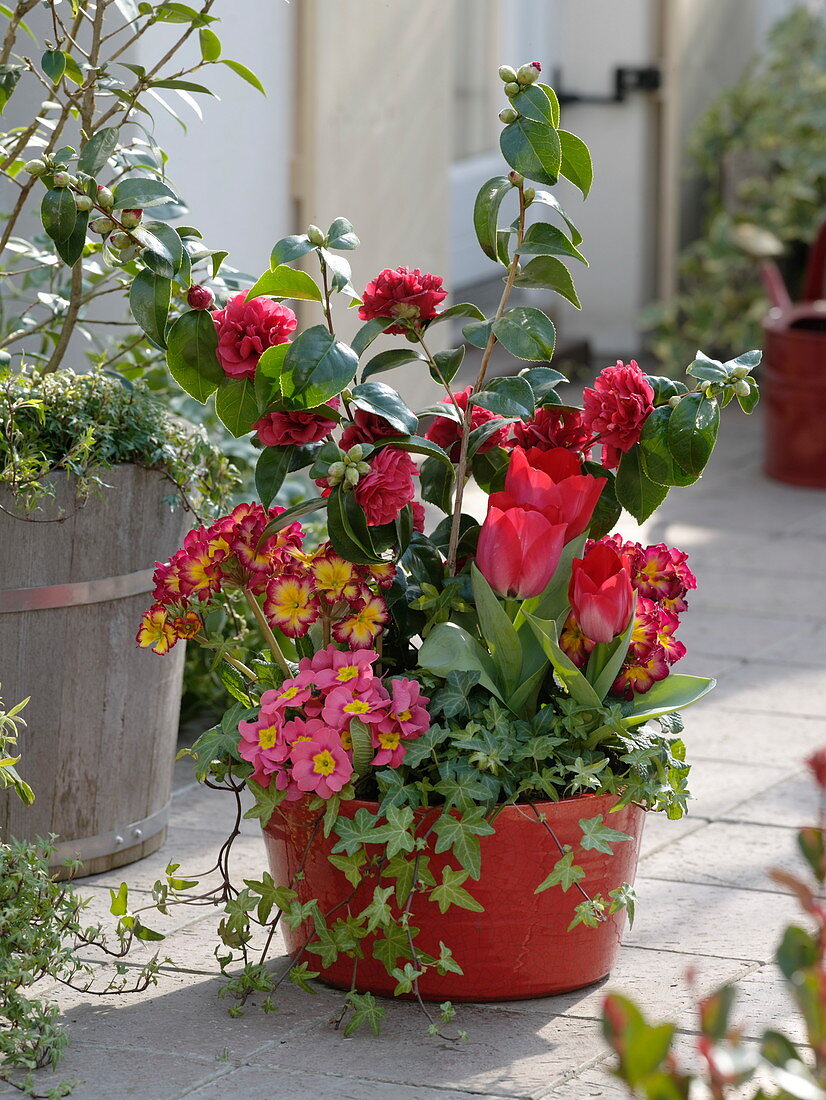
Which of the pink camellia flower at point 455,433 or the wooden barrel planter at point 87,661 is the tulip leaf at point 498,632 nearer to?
the pink camellia flower at point 455,433

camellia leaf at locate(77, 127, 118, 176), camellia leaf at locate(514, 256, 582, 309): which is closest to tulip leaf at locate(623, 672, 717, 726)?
camellia leaf at locate(514, 256, 582, 309)

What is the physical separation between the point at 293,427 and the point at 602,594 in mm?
493

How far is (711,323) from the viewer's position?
767 centimetres

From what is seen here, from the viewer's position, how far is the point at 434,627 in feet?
7.92

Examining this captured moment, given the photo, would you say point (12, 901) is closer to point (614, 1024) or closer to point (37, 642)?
point (37, 642)

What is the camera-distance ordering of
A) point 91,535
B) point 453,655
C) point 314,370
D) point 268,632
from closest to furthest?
point 314,370 < point 453,655 < point 268,632 < point 91,535

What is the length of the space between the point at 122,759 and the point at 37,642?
0.94 ft

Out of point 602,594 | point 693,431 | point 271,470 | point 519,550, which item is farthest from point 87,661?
point 693,431

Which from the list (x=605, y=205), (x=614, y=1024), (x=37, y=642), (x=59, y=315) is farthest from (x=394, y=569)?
(x=605, y=205)

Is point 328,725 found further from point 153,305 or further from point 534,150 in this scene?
point 534,150

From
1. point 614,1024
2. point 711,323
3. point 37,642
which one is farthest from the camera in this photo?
point 711,323

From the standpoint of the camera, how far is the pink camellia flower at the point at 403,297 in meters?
2.33

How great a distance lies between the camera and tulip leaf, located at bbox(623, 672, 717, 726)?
2.39m

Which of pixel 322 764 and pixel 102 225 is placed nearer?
pixel 322 764
